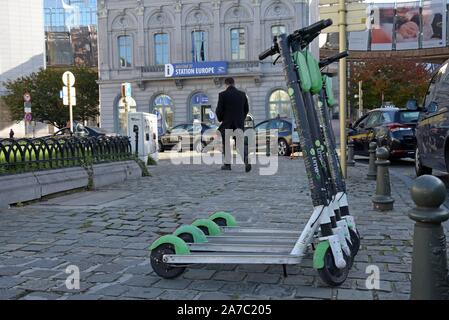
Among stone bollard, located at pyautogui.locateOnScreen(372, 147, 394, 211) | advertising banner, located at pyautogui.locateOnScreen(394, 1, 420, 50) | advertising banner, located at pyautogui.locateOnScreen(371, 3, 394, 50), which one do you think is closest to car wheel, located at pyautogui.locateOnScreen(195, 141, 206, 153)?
stone bollard, located at pyautogui.locateOnScreen(372, 147, 394, 211)

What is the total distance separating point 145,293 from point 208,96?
116 ft

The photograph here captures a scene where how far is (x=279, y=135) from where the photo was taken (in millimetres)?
17844

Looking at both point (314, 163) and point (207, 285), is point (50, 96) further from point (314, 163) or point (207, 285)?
point (314, 163)

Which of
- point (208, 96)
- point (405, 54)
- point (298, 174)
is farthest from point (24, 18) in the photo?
point (298, 174)

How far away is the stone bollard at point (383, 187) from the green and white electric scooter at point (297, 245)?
9.47 feet

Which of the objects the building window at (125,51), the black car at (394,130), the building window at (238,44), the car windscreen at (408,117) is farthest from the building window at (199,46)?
the car windscreen at (408,117)

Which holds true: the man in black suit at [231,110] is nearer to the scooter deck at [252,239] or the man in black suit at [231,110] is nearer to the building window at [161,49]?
the scooter deck at [252,239]

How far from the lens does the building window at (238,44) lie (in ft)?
122

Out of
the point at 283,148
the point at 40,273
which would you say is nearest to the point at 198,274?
the point at 40,273

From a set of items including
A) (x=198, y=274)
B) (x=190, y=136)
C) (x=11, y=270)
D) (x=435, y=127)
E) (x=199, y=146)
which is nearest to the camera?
(x=198, y=274)

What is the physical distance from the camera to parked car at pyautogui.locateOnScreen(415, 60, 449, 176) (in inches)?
294

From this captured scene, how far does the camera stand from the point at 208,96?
3816 centimetres

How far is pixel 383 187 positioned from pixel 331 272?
3.34m

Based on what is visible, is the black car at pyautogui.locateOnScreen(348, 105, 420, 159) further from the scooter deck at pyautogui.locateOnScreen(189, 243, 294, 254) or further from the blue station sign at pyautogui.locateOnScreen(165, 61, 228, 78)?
the blue station sign at pyautogui.locateOnScreen(165, 61, 228, 78)
